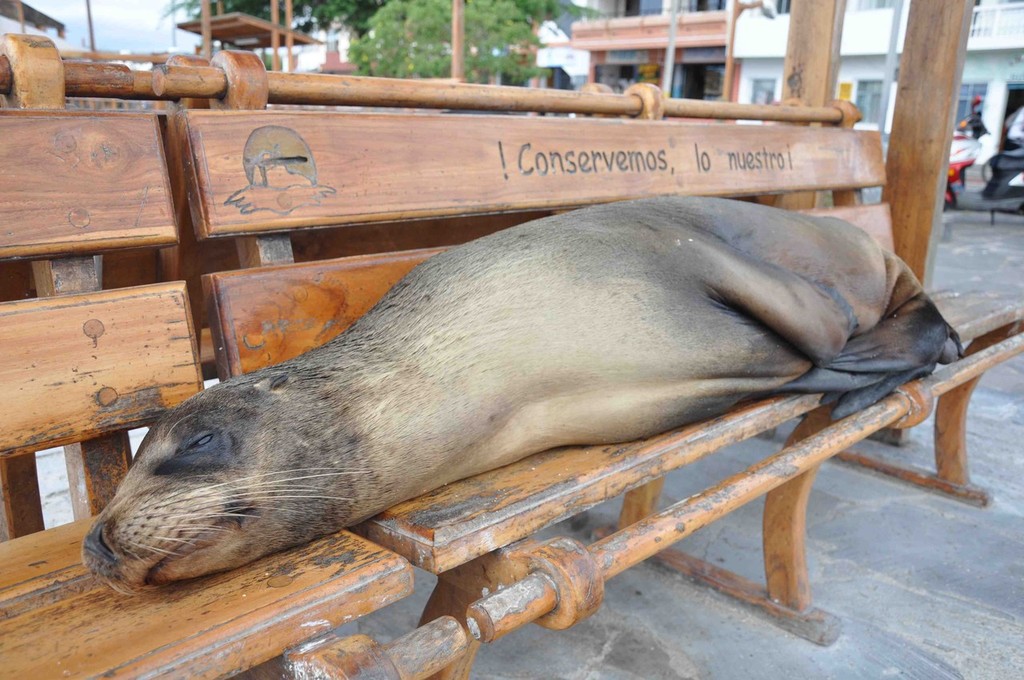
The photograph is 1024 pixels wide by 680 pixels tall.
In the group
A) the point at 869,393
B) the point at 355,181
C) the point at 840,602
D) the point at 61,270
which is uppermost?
the point at 355,181

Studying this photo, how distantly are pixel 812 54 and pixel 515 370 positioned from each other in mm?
2545

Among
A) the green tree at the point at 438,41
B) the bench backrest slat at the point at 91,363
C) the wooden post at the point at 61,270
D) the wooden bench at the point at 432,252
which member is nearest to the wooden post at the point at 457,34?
the wooden bench at the point at 432,252

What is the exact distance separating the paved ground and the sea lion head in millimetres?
884

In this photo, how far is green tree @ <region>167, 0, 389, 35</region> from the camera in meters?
22.7

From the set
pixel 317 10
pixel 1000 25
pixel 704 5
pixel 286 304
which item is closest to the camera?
pixel 286 304

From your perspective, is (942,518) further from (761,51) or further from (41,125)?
(761,51)

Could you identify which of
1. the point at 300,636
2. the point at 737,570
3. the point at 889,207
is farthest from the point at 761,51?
the point at 300,636

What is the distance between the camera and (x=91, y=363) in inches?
54.9

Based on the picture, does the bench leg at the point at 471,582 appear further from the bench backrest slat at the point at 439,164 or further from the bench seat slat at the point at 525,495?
the bench backrest slat at the point at 439,164

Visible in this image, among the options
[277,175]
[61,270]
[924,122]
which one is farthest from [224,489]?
[924,122]

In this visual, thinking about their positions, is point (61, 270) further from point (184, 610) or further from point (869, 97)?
point (869, 97)

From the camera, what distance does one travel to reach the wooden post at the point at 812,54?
3.32 m

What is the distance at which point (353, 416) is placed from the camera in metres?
1.35

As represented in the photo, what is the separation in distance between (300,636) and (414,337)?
645mm
